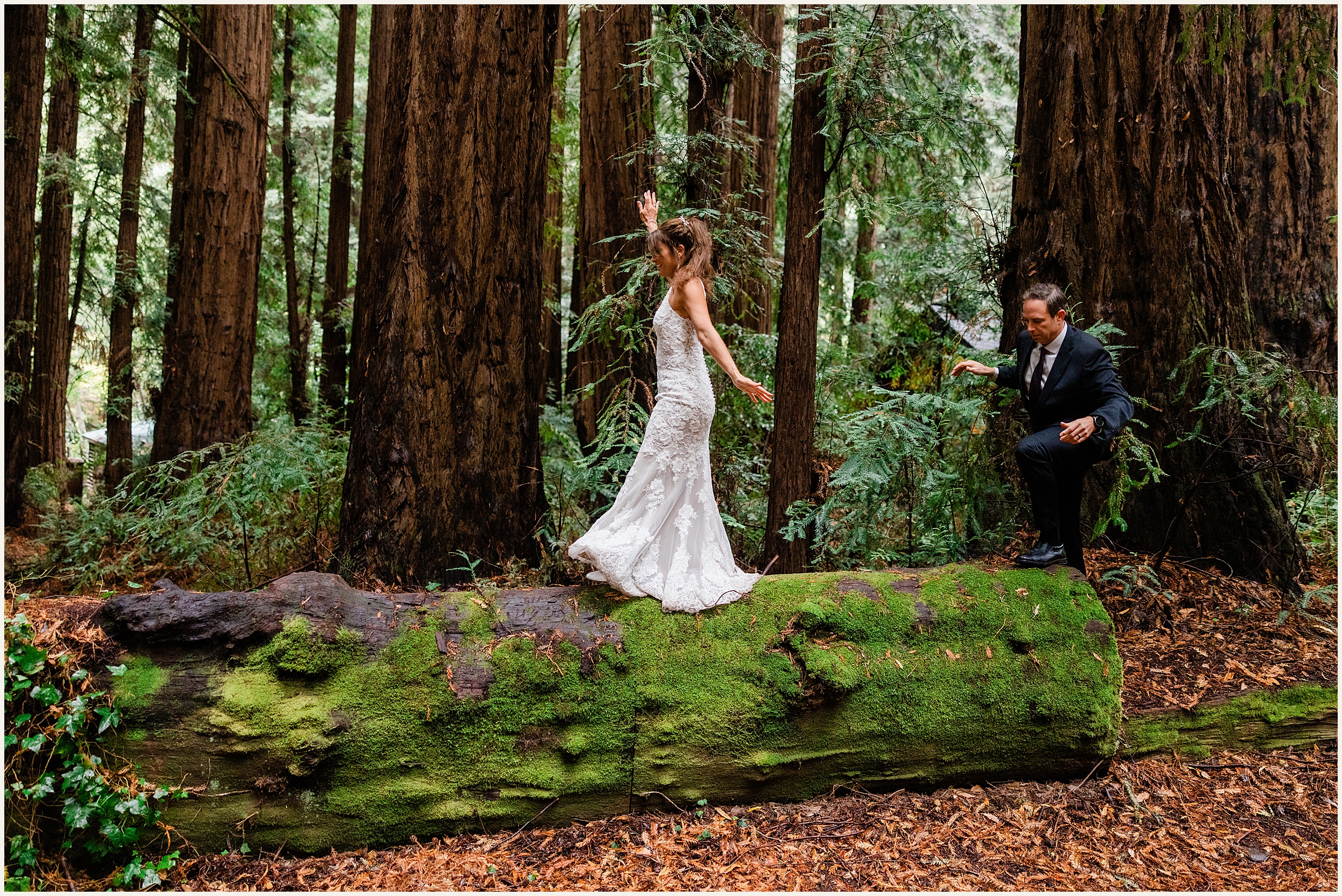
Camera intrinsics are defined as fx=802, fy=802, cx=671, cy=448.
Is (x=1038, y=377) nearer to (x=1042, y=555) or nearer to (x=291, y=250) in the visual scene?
(x=1042, y=555)

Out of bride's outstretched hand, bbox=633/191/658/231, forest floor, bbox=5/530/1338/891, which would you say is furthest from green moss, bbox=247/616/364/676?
bride's outstretched hand, bbox=633/191/658/231

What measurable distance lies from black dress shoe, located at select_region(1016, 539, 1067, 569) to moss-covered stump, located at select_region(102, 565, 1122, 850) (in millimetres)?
150

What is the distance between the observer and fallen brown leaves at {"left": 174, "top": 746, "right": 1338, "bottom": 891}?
3846 millimetres

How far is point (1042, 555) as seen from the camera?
5098 millimetres

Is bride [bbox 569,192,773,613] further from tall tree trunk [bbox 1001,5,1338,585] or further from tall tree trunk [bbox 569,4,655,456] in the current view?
tall tree trunk [bbox 1001,5,1338,585]

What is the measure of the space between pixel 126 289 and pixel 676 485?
991 cm

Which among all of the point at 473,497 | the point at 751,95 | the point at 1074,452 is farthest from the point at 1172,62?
the point at 473,497

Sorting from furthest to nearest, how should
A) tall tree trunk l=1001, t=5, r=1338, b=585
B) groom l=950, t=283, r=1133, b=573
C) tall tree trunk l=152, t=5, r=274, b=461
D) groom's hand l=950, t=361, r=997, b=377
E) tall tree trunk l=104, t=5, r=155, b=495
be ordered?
tall tree trunk l=104, t=5, r=155, b=495 → tall tree trunk l=152, t=5, r=274, b=461 → tall tree trunk l=1001, t=5, r=1338, b=585 → groom's hand l=950, t=361, r=997, b=377 → groom l=950, t=283, r=1133, b=573

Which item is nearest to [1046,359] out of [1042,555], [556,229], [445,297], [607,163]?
[1042,555]

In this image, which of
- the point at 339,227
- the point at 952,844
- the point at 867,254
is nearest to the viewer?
the point at 952,844

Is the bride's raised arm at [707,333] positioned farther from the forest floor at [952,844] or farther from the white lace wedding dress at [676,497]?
the forest floor at [952,844]

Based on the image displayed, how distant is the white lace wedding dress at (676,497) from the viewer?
482cm

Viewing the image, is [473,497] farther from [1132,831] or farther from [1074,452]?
[1132,831]

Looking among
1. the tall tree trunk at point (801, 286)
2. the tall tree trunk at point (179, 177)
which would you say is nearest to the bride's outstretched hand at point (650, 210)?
the tall tree trunk at point (801, 286)
